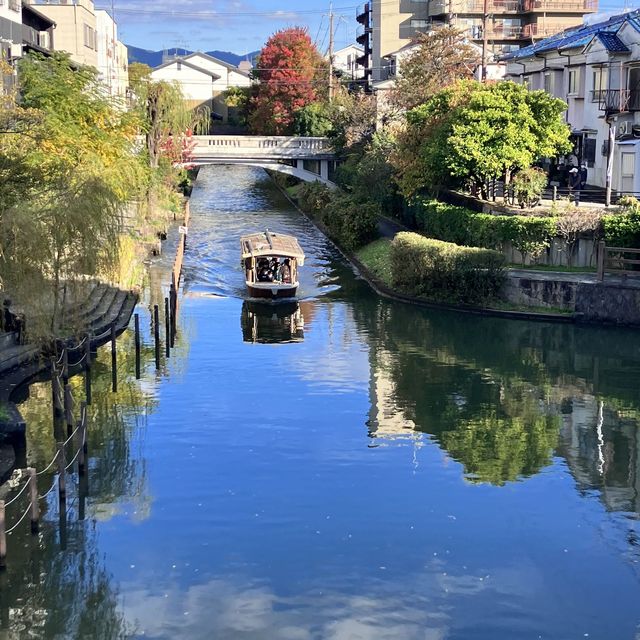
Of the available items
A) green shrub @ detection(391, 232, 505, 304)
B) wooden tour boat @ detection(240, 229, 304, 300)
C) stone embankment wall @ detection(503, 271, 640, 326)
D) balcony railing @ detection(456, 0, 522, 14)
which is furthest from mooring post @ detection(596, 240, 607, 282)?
balcony railing @ detection(456, 0, 522, 14)

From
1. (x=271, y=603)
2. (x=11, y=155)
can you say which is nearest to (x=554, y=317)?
(x=11, y=155)

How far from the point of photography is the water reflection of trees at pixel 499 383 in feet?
85.7

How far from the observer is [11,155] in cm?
2994

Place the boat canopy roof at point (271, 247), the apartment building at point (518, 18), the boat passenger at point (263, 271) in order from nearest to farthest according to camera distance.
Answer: the boat canopy roof at point (271, 247)
the boat passenger at point (263, 271)
the apartment building at point (518, 18)

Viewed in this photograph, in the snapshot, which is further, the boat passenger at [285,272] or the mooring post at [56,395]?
the boat passenger at [285,272]

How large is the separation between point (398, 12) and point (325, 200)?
41795 mm

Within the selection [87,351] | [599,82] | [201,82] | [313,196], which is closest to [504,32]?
[313,196]

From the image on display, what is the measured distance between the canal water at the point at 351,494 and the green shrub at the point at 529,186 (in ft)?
29.9

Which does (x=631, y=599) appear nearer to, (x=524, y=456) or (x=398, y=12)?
(x=524, y=456)

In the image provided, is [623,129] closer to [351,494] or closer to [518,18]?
[351,494]

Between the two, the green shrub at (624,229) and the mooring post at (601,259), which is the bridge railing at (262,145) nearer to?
the green shrub at (624,229)

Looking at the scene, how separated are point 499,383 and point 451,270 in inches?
388

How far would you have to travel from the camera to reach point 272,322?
41.2 meters

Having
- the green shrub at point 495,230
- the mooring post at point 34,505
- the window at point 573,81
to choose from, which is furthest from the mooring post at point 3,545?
the window at point 573,81
